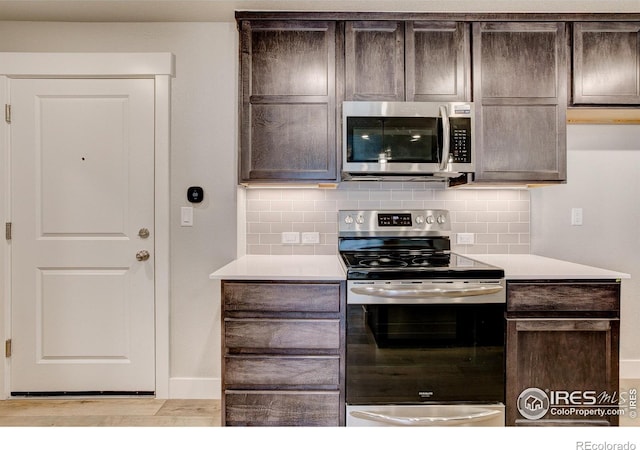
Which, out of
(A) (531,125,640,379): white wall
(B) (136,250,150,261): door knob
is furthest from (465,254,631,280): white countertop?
(B) (136,250,150,261): door knob

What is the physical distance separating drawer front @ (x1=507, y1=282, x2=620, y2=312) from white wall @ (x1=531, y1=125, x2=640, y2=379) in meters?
→ 0.68

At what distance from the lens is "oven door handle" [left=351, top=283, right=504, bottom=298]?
175 cm

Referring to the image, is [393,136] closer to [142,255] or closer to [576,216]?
[576,216]

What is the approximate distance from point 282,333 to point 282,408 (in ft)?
1.11

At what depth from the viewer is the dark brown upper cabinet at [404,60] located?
2.17 meters

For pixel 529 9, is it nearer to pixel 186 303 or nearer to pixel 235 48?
pixel 235 48

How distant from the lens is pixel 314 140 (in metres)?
2.17

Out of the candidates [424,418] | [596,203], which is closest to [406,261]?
[424,418]

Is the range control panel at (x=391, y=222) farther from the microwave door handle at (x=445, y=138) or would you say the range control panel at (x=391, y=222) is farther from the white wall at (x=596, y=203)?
the white wall at (x=596, y=203)

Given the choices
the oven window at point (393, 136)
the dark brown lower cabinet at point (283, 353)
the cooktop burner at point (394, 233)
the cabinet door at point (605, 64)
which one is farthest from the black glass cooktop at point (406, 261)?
the cabinet door at point (605, 64)

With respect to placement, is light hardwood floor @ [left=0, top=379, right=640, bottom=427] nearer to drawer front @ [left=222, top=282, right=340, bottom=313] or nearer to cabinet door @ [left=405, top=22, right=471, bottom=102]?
drawer front @ [left=222, top=282, right=340, bottom=313]

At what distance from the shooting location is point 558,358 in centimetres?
181

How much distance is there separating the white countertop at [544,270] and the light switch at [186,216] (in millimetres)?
1717

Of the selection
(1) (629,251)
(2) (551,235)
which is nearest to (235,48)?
(2) (551,235)
